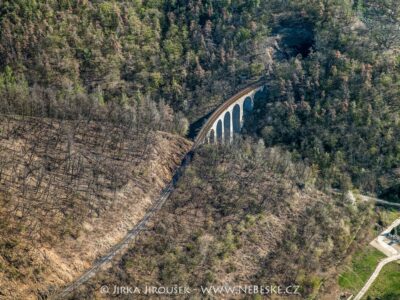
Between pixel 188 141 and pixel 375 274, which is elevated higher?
pixel 188 141

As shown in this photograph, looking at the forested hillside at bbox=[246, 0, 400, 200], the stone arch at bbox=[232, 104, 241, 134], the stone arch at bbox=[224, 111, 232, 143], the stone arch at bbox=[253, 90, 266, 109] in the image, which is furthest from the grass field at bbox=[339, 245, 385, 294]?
the stone arch at bbox=[253, 90, 266, 109]

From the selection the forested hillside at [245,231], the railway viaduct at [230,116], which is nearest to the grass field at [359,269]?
the forested hillside at [245,231]

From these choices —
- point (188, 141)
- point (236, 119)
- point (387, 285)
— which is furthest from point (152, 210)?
point (387, 285)

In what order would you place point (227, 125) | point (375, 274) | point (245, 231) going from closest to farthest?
1. point (375, 274)
2. point (245, 231)
3. point (227, 125)

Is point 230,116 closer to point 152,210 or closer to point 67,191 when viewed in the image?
point 152,210

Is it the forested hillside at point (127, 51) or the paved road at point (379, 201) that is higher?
the forested hillside at point (127, 51)

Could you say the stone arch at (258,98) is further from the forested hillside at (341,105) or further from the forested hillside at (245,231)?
the forested hillside at (245,231)
